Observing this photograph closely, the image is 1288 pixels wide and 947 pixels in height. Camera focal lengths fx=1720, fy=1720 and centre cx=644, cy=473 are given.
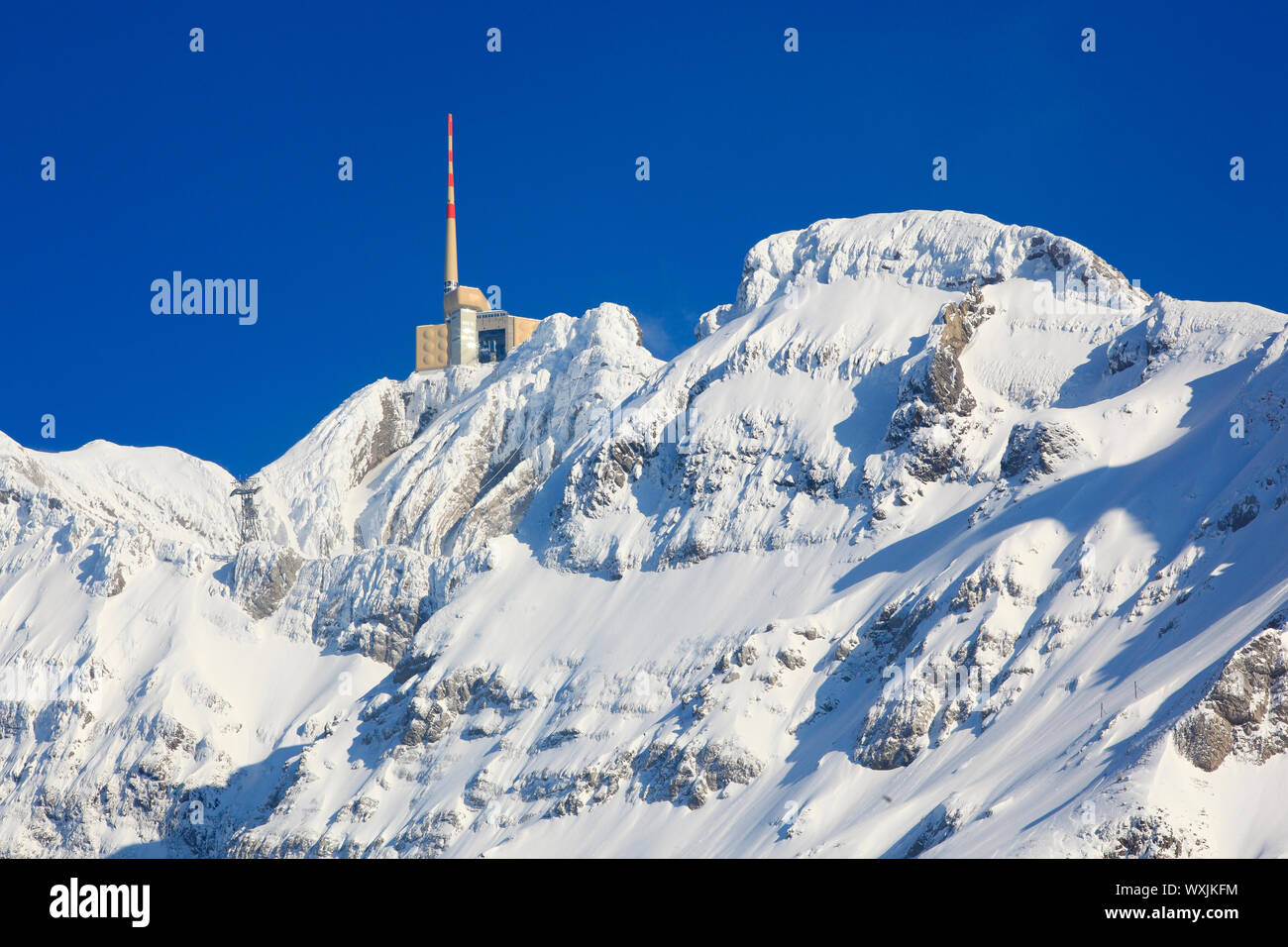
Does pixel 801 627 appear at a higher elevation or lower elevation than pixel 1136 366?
lower

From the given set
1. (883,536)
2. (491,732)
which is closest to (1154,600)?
(883,536)

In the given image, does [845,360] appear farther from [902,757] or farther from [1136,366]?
[902,757]

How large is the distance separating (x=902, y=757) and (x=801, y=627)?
25080 mm

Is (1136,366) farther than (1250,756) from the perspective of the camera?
Yes

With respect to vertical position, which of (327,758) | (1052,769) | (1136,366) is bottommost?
(327,758)

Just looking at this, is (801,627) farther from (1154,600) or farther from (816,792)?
(1154,600)

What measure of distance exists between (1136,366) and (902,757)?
58.7 metres

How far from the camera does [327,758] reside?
189625mm

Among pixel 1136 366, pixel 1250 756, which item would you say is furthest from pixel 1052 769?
pixel 1136 366

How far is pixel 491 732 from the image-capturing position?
595 feet

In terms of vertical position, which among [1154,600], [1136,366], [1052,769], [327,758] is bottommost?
[327,758]
